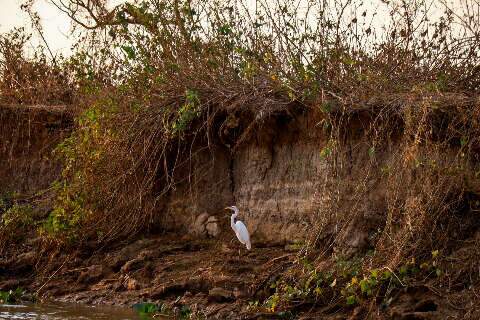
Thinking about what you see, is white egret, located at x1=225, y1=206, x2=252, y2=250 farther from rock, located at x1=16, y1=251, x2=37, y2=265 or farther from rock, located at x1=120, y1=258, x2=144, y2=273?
rock, located at x1=16, y1=251, x2=37, y2=265

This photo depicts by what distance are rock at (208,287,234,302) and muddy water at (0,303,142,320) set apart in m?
0.76

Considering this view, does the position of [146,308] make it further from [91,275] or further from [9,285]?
[9,285]

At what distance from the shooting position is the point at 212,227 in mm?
11594

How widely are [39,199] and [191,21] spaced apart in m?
3.77

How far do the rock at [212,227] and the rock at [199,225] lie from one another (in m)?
0.06

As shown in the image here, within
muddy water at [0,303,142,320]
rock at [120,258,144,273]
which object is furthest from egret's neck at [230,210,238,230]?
muddy water at [0,303,142,320]

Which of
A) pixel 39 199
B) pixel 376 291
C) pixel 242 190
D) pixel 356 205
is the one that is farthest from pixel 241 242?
pixel 39 199

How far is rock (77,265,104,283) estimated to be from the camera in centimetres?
1105

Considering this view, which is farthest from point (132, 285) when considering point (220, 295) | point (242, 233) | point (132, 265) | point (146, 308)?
point (220, 295)

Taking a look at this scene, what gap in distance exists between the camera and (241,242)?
35.5 ft

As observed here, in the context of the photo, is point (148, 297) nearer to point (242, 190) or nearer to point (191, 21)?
point (242, 190)

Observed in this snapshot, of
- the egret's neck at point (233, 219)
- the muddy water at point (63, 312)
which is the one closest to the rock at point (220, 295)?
the muddy water at point (63, 312)

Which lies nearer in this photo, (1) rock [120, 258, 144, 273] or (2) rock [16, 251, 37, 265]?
(1) rock [120, 258, 144, 273]

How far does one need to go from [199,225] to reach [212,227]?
8.2 inches
